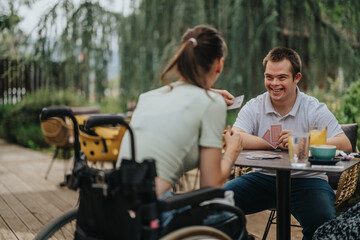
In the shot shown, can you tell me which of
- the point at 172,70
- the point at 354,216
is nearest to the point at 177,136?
the point at 172,70

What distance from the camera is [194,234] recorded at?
141 centimetres

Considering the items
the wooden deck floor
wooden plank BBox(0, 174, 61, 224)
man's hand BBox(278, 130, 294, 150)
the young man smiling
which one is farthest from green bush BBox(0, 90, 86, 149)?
man's hand BBox(278, 130, 294, 150)

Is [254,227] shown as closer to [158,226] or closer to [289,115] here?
[289,115]

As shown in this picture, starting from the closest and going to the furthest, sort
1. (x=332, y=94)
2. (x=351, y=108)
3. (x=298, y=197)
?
(x=298, y=197) → (x=351, y=108) → (x=332, y=94)

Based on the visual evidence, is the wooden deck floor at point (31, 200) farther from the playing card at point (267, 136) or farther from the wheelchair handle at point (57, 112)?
the wheelchair handle at point (57, 112)

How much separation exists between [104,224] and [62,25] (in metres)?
4.66

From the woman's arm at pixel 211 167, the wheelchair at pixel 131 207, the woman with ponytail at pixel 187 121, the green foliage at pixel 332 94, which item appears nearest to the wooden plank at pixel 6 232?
the wheelchair at pixel 131 207

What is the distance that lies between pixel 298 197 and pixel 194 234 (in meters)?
1.11

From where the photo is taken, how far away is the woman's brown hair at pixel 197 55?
1.63m

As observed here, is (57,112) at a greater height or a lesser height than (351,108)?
greater

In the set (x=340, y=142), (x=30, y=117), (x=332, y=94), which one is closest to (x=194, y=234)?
(x=340, y=142)

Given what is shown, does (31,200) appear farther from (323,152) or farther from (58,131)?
(323,152)

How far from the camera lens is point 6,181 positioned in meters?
5.16

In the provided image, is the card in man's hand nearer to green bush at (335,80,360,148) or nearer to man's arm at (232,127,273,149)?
man's arm at (232,127,273,149)
